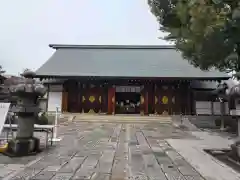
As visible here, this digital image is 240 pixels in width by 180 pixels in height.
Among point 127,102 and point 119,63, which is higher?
point 119,63

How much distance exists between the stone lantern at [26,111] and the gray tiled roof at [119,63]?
1458cm

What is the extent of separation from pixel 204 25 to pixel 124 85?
1785 cm

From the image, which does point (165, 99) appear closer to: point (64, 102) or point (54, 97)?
point (64, 102)

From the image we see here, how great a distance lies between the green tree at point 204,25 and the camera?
532 centimetres

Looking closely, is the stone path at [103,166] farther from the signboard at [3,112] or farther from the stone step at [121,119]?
the stone step at [121,119]

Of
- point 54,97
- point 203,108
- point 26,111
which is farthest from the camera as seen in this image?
point 54,97

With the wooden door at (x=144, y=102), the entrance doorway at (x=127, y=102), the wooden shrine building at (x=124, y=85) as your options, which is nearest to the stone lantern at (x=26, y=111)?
the wooden shrine building at (x=124, y=85)

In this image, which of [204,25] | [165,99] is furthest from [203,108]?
[204,25]

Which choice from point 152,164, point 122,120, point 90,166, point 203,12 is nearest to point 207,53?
point 203,12

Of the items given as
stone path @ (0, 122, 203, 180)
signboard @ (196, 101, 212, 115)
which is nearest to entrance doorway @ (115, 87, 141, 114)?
signboard @ (196, 101, 212, 115)

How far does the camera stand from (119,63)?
25.4m

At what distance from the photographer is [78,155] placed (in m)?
6.96

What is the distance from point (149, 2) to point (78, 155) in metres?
4.59

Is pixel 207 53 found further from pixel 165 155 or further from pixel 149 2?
pixel 165 155
